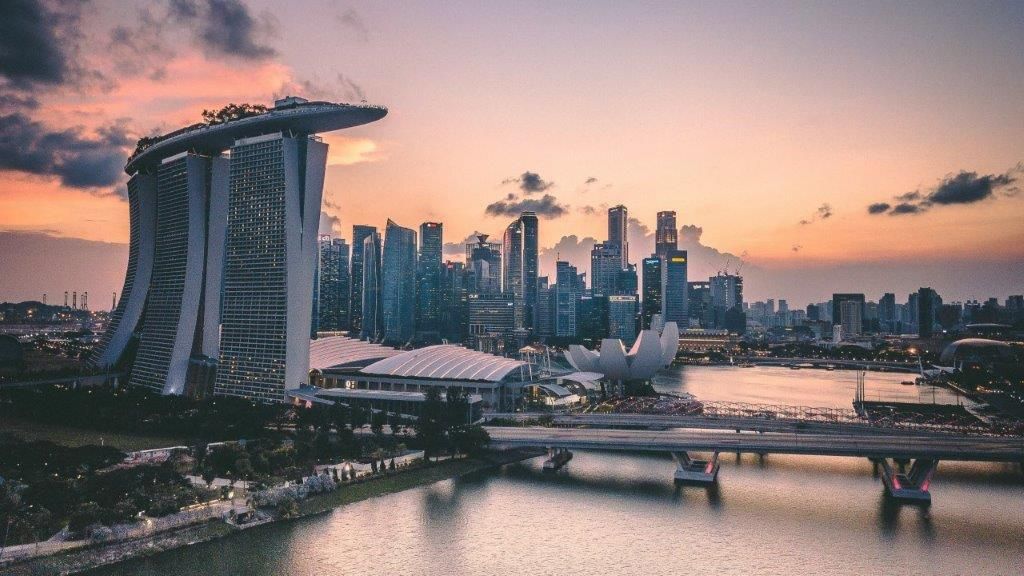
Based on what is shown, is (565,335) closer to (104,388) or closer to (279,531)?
(104,388)

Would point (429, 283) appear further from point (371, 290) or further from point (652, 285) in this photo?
point (652, 285)

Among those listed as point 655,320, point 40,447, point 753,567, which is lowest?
point 753,567

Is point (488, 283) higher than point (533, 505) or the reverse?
higher

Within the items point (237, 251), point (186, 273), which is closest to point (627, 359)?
point (237, 251)

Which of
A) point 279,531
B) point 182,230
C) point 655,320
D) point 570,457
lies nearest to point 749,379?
point 655,320

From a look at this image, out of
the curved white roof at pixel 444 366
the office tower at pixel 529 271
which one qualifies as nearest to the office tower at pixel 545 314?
the office tower at pixel 529 271

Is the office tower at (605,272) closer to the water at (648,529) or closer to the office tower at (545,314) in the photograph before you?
the office tower at (545,314)
